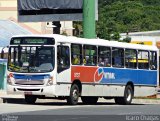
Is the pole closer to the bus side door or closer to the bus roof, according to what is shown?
the bus roof

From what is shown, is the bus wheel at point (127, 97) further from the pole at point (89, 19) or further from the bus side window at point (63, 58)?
the pole at point (89, 19)

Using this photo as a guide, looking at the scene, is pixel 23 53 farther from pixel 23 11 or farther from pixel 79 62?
pixel 23 11

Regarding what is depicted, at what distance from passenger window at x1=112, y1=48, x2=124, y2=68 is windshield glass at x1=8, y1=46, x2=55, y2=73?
496 centimetres

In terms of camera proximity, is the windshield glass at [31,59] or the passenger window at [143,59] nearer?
the windshield glass at [31,59]

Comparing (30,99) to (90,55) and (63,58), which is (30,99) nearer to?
(63,58)

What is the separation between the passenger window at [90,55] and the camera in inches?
1152

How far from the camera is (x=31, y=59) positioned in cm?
2745

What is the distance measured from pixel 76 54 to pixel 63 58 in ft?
3.53

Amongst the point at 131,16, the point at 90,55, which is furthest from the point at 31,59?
the point at 131,16

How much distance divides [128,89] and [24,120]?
48.0 ft

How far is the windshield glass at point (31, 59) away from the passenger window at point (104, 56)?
12.1 ft

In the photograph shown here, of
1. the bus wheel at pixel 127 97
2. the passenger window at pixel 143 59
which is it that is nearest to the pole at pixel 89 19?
the passenger window at pixel 143 59

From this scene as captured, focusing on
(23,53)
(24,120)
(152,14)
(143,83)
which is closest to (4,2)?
(143,83)

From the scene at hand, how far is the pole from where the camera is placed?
40938 mm
